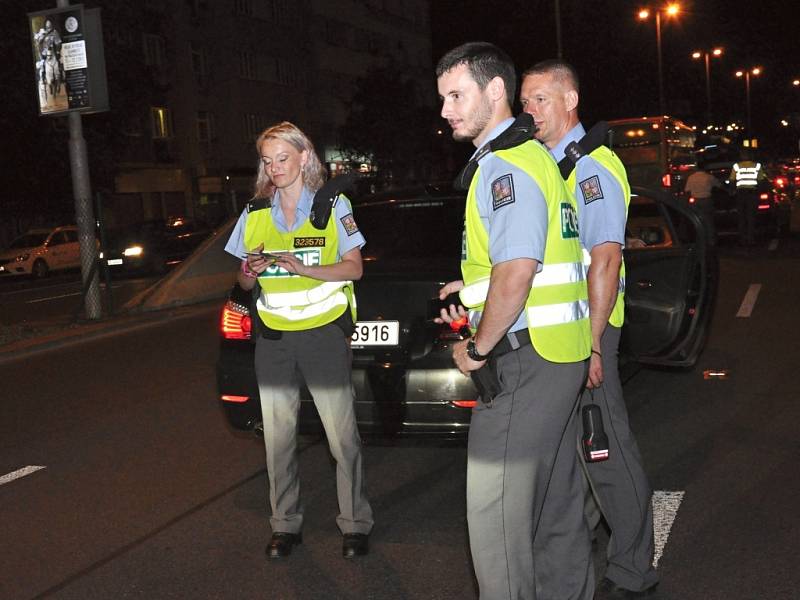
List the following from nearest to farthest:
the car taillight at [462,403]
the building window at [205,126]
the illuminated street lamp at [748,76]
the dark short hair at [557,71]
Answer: the dark short hair at [557,71]
the car taillight at [462,403]
the building window at [205,126]
the illuminated street lamp at [748,76]

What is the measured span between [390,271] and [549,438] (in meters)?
2.54

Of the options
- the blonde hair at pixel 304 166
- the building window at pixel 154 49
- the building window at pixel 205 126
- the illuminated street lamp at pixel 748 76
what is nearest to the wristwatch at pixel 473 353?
the blonde hair at pixel 304 166

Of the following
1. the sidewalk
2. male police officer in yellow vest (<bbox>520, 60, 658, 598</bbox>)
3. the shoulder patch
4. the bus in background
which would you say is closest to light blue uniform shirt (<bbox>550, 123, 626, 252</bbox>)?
male police officer in yellow vest (<bbox>520, 60, 658, 598</bbox>)

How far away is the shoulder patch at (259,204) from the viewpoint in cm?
462

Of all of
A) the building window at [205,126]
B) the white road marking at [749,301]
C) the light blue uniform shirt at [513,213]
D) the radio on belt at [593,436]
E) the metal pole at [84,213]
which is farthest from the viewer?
the building window at [205,126]

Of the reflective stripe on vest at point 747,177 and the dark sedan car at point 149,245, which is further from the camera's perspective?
the dark sedan car at point 149,245

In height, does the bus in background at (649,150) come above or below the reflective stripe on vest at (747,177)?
above

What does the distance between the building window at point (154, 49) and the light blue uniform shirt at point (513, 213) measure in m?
44.3

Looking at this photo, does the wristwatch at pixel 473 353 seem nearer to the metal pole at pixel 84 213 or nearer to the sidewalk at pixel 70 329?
the sidewalk at pixel 70 329

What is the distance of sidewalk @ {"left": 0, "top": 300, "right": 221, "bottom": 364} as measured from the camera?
12367mm

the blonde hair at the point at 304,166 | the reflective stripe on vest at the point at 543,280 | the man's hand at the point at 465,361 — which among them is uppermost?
the blonde hair at the point at 304,166

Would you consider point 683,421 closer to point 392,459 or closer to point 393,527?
point 392,459

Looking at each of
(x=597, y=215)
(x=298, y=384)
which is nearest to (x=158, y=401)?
(x=298, y=384)

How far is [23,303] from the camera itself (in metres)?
20.8
